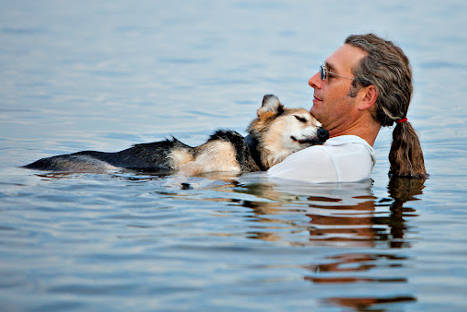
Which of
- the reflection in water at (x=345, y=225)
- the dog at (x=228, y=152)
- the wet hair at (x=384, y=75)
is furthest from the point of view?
the dog at (x=228, y=152)

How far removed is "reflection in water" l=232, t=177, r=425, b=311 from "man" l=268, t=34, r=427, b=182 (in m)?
0.19

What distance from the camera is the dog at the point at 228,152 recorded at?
672 cm

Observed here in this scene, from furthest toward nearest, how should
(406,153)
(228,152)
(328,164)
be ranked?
1. (406,153)
2. (228,152)
3. (328,164)

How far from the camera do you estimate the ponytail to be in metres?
6.90

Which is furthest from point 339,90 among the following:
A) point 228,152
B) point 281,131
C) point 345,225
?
point 345,225

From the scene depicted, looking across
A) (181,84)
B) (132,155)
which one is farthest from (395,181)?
(181,84)

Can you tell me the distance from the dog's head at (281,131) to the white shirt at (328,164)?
0.47m

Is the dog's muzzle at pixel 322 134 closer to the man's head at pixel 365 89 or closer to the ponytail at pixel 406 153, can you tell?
the man's head at pixel 365 89

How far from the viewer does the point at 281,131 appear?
6.82 metres

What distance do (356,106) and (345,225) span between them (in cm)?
172

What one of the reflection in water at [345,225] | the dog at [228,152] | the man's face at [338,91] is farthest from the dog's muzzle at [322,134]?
the reflection in water at [345,225]

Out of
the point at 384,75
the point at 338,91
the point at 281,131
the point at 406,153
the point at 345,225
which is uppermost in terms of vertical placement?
the point at 384,75

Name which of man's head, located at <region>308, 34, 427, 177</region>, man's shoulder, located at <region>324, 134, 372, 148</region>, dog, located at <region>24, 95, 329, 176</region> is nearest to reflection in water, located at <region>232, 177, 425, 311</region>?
man's shoulder, located at <region>324, 134, 372, 148</region>

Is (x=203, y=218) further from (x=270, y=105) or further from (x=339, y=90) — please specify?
(x=339, y=90)
